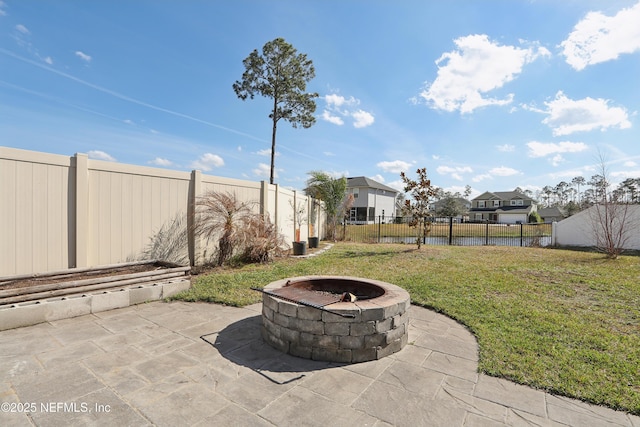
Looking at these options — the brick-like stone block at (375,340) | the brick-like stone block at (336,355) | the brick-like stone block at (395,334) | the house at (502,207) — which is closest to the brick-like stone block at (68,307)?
the brick-like stone block at (336,355)

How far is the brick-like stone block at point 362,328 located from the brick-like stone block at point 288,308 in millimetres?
600

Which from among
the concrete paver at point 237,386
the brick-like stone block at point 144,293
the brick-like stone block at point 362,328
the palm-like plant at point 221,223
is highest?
the palm-like plant at point 221,223

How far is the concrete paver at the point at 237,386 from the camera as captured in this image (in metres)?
2.01

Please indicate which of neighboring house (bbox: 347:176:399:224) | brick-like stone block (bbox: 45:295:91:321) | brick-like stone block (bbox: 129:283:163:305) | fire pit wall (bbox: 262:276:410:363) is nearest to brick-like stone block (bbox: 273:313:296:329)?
fire pit wall (bbox: 262:276:410:363)

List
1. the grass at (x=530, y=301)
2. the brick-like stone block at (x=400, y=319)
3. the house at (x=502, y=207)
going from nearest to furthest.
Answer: the grass at (x=530, y=301)
the brick-like stone block at (x=400, y=319)
the house at (x=502, y=207)

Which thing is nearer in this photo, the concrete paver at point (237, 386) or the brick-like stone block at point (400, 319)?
the concrete paver at point (237, 386)

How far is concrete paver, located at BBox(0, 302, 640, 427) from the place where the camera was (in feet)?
6.61

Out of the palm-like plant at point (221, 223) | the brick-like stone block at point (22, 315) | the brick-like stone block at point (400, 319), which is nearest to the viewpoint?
the brick-like stone block at point (400, 319)

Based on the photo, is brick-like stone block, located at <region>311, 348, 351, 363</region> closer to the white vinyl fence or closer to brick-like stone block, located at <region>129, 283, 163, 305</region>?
brick-like stone block, located at <region>129, 283, 163, 305</region>

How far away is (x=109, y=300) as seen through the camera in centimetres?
424

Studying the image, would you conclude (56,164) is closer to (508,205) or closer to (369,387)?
(369,387)

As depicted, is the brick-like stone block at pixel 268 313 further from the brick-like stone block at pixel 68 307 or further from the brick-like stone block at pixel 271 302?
the brick-like stone block at pixel 68 307

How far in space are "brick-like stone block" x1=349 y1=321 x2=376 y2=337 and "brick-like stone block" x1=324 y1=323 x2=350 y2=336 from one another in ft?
0.17

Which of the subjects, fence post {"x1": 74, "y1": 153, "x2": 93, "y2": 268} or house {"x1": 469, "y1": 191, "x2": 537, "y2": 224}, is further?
house {"x1": 469, "y1": 191, "x2": 537, "y2": 224}
